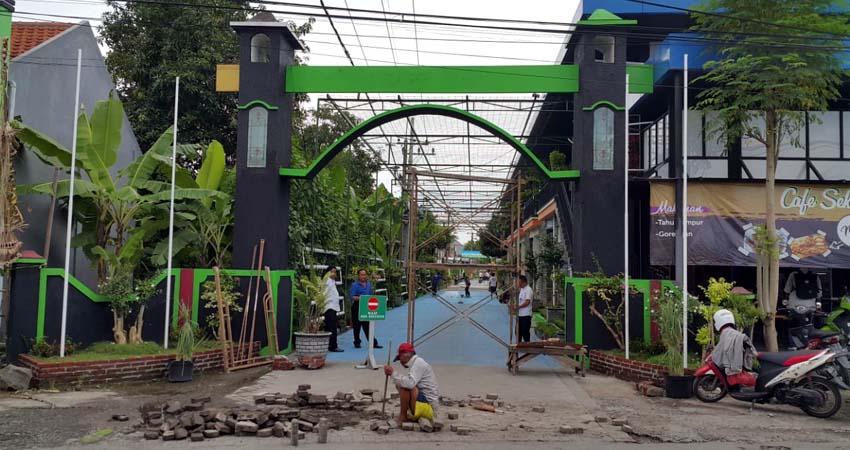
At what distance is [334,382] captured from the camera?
11.2m

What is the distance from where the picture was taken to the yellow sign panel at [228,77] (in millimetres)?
14242

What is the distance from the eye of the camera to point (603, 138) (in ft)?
44.1

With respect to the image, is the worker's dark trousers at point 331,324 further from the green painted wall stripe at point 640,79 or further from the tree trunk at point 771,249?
the tree trunk at point 771,249

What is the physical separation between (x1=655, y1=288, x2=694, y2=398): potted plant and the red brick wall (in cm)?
765

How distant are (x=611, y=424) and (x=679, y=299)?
377 centimetres

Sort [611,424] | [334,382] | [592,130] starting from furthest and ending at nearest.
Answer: [592,130], [334,382], [611,424]

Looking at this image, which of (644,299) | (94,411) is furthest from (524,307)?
(94,411)

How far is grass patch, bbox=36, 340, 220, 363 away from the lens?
35.3 ft

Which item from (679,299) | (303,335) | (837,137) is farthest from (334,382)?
(837,137)

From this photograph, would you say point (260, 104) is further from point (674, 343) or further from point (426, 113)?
point (674, 343)

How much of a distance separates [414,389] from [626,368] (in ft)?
16.7

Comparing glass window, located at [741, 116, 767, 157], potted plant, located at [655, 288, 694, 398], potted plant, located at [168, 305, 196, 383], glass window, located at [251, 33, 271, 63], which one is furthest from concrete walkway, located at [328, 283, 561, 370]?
glass window, located at [741, 116, 767, 157]

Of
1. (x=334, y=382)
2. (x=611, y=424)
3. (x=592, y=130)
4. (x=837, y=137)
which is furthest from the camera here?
(x=837, y=137)

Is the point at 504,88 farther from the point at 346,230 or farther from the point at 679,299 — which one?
the point at 346,230
